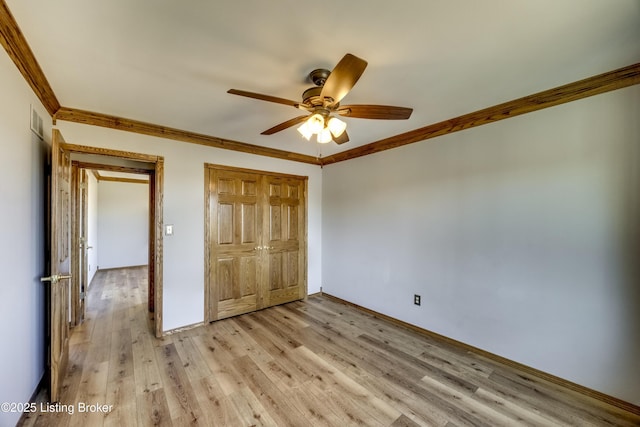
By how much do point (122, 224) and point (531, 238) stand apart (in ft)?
27.9

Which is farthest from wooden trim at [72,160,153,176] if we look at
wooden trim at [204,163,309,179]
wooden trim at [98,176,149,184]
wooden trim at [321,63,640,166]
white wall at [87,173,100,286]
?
wooden trim at [98,176,149,184]

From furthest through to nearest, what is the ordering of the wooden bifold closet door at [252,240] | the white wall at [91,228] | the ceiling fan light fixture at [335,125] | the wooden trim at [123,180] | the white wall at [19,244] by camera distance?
the wooden trim at [123,180] → the white wall at [91,228] → the wooden bifold closet door at [252,240] → the ceiling fan light fixture at [335,125] → the white wall at [19,244]

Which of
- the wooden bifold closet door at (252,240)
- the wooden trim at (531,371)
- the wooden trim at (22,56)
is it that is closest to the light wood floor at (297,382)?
the wooden trim at (531,371)

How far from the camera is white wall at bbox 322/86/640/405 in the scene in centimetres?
192

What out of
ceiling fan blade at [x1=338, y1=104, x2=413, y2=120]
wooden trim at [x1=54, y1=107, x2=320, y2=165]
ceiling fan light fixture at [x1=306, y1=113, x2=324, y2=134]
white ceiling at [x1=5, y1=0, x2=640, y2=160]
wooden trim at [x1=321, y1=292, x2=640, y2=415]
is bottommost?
wooden trim at [x1=321, y1=292, x2=640, y2=415]

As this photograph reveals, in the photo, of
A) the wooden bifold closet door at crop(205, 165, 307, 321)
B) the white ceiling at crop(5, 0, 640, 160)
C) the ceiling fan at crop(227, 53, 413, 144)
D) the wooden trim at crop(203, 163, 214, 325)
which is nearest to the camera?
the white ceiling at crop(5, 0, 640, 160)

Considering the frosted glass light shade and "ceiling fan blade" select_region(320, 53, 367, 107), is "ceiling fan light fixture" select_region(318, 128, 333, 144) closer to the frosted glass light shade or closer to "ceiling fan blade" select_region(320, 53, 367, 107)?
the frosted glass light shade

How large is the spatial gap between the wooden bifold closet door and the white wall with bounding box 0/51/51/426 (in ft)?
5.01

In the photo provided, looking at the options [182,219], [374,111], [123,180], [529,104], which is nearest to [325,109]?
[374,111]

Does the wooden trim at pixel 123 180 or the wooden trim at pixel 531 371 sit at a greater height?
the wooden trim at pixel 123 180

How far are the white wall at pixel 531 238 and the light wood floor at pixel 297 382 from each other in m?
0.31

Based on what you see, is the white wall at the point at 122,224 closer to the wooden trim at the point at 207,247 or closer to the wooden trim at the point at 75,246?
the wooden trim at the point at 75,246

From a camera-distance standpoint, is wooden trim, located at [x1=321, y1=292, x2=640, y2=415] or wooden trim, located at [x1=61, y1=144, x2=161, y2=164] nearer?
wooden trim, located at [x1=321, y1=292, x2=640, y2=415]

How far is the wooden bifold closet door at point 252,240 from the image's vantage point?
11.3 feet
